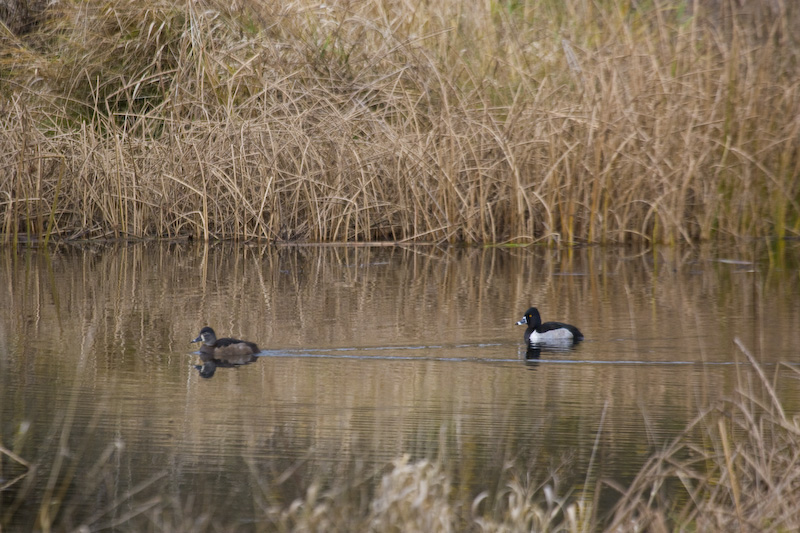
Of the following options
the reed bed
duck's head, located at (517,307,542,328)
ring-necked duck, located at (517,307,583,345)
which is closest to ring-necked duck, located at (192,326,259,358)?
ring-necked duck, located at (517,307,583,345)

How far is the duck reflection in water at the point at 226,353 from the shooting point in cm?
707

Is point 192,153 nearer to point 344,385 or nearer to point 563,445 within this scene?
point 344,385

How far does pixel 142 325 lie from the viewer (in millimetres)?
8438

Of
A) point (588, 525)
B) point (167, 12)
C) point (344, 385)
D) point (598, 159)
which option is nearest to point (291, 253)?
point (598, 159)

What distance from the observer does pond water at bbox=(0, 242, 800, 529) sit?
467 cm

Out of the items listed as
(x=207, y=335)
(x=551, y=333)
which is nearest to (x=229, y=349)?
(x=207, y=335)

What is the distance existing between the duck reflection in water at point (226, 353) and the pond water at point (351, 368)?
0.27 feet

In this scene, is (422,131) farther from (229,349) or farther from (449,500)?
(449,500)

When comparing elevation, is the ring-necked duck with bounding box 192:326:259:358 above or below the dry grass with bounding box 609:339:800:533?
above

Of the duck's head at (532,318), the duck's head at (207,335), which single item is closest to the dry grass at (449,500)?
the duck's head at (207,335)

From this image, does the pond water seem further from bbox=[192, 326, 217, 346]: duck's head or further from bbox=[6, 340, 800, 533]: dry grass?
bbox=[192, 326, 217, 346]: duck's head

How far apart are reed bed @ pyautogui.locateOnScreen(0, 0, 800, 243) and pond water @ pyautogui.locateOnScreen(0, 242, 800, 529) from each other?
779 mm

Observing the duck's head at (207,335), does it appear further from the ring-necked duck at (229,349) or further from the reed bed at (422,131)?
the reed bed at (422,131)

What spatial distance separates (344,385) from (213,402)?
28.5 inches
